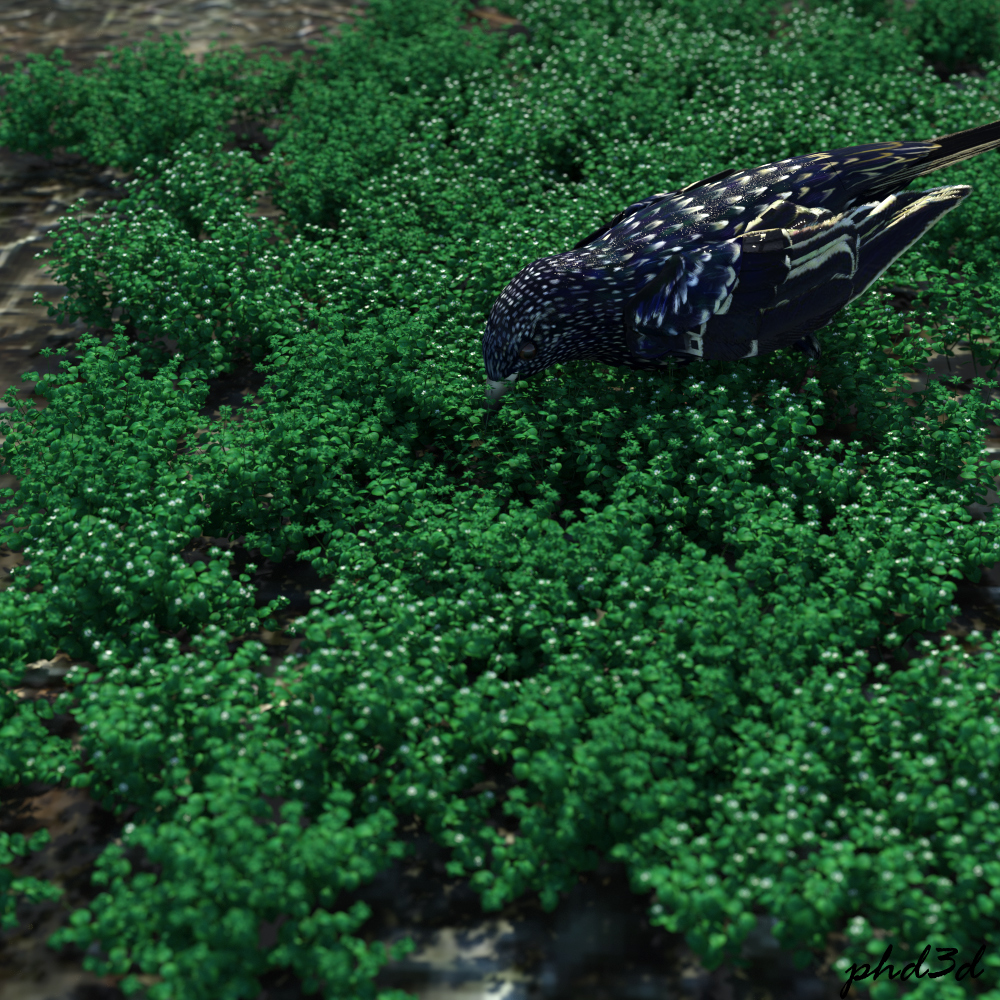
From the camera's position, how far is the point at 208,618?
4.70 meters

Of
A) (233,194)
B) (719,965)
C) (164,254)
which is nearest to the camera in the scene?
(719,965)

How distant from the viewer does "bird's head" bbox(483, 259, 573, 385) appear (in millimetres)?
5430

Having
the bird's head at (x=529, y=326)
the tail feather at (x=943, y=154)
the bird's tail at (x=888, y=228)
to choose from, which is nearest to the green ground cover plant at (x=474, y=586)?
the bird's head at (x=529, y=326)

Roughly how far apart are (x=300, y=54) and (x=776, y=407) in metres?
7.36

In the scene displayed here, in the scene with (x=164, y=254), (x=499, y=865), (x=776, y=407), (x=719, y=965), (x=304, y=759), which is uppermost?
(x=164, y=254)

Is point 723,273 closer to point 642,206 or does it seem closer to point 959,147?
point 642,206

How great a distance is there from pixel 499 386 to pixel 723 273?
146cm

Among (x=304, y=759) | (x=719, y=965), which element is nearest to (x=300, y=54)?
(x=304, y=759)

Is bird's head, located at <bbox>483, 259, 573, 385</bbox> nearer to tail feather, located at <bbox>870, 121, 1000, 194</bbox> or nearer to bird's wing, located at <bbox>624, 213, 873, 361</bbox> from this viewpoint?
bird's wing, located at <bbox>624, 213, 873, 361</bbox>

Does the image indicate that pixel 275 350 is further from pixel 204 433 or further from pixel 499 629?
pixel 499 629

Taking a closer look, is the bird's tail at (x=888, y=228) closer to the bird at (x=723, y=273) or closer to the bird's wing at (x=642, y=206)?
the bird at (x=723, y=273)

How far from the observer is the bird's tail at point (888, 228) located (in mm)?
5711

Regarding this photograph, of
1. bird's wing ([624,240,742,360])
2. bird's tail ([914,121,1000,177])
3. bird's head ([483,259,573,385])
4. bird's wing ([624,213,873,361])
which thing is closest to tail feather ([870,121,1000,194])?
bird's tail ([914,121,1000,177])

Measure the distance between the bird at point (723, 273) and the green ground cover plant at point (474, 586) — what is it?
0.36 metres
